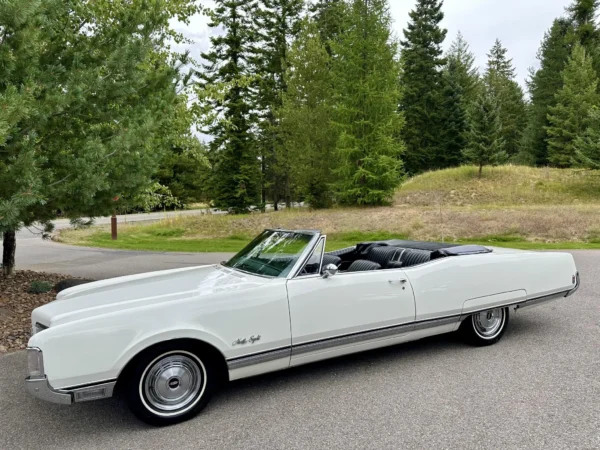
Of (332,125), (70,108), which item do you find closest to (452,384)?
(70,108)

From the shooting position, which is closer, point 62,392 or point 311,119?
point 62,392

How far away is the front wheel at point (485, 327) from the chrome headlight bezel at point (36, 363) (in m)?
3.87

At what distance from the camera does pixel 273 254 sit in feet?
13.3

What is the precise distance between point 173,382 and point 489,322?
343 centimetres

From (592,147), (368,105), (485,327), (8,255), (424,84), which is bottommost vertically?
(485,327)

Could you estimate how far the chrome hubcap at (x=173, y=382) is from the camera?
3006mm

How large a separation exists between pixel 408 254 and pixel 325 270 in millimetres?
1473

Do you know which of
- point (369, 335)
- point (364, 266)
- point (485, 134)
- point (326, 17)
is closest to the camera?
point (369, 335)

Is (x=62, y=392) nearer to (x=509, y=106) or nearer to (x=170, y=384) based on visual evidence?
(x=170, y=384)

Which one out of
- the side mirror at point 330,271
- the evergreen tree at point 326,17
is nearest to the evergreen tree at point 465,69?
the evergreen tree at point 326,17

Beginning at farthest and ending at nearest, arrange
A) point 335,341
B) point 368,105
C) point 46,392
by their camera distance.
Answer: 1. point 368,105
2. point 335,341
3. point 46,392

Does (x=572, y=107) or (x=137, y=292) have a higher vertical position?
(x=572, y=107)

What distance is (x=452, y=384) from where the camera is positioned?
3609 mm

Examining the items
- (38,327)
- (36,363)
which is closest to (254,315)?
(36,363)
